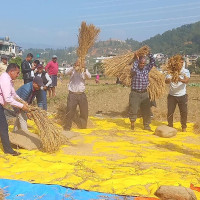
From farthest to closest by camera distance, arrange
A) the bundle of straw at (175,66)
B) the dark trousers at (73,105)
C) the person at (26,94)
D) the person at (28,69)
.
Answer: the person at (28,69) < the dark trousers at (73,105) < the bundle of straw at (175,66) < the person at (26,94)

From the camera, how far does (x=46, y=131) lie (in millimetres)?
4980

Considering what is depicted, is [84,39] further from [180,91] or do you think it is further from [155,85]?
[155,85]

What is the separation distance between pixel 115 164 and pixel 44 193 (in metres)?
1.32

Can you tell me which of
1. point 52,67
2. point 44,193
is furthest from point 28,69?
point 44,193

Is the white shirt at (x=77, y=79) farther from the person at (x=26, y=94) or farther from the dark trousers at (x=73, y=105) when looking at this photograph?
the person at (x=26, y=94)

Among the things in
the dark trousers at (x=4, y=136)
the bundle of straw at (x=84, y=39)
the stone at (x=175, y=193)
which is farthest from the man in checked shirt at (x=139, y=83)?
the stone at (x=175, y=193)

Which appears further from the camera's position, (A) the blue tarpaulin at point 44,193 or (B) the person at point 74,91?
(B) the person at point 74,91

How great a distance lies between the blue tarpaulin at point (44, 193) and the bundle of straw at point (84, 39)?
10.9 feet

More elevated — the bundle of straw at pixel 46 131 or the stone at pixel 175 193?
the bundle of straw at pixel 46 131

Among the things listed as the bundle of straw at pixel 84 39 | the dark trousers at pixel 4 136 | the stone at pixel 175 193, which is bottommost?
the stone at pixel 175 193

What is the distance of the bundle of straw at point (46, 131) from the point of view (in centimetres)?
489

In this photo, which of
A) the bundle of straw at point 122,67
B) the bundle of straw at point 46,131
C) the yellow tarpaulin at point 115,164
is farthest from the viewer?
the bundle of straw at point 122,67

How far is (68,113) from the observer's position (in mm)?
6727

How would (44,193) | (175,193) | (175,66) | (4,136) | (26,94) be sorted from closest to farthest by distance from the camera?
(175,193) → (44,193) → (4,136) → (26,94) → (175,66)
